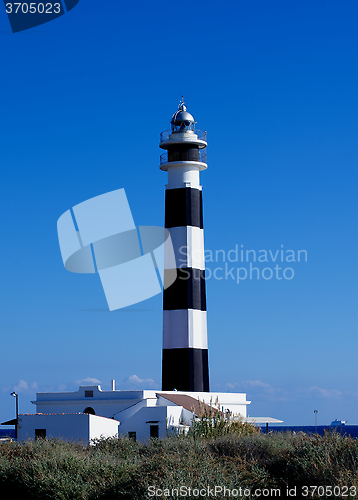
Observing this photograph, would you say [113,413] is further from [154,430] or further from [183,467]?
[183,467]

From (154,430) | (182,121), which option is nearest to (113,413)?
(154,430)

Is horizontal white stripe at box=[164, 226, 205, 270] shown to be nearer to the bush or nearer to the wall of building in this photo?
the wall of building

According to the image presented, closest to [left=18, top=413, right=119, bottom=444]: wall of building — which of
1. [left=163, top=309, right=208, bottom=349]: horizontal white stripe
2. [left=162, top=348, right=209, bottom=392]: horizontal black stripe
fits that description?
[left=162, top=348, right=209, bottom=392]: horizontal black stripe

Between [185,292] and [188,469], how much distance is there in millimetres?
18280

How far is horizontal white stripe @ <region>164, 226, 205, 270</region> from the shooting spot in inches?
1329

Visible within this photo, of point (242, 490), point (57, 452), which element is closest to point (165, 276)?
point (57, 452)

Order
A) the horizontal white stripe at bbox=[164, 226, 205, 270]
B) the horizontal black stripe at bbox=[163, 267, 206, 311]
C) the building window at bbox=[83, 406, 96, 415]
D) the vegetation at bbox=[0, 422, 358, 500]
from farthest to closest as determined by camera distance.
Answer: the horizontal white stripe at bbox=[164, 226, 205, 270] → the horizontal black stripe at bbox=[163, 267, 206, 311] → the building window at bbox=[83, 406, 96, 415] → the vegetation at bbox=[0, 422, 358, 500]

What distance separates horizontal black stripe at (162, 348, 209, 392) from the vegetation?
11.1 meters

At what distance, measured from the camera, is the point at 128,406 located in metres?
31.2

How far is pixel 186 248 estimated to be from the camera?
3375cm

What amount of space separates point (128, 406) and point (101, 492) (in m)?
14.3

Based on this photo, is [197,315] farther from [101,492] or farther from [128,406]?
[101,492]

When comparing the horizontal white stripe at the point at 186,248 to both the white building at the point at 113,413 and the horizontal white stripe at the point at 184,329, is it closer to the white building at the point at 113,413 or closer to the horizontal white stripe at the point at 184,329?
the horizontal white stripe at the point at 184,329

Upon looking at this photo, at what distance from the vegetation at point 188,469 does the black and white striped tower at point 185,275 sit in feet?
37.3
